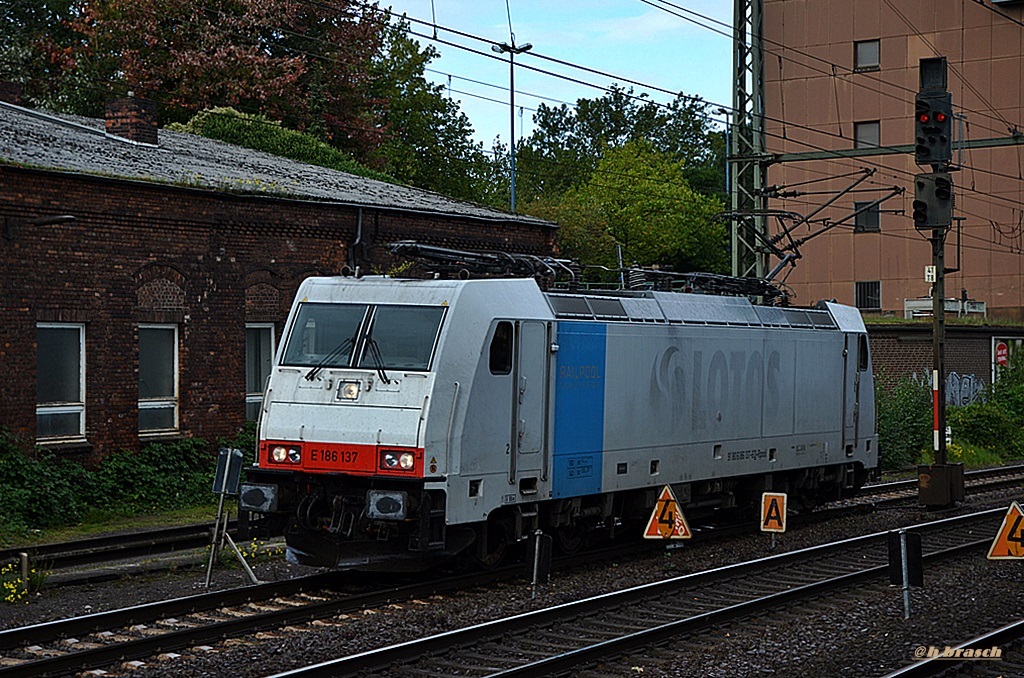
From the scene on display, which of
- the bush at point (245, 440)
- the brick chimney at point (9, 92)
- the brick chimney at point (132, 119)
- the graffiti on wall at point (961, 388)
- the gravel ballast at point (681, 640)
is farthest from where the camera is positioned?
the graffiti on wall at point (961, 388)

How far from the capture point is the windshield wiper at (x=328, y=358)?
544 inches

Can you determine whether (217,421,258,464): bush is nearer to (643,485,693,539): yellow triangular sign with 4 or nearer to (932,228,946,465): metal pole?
(643,485,693,539): yellow triangular sign with 4

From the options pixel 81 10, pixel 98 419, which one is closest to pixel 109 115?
pixel 98 419

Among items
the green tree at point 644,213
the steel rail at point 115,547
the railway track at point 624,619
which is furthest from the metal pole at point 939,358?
the green tree at point 644,213

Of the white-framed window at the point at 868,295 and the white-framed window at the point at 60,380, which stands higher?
the white-framed window at the point at 868,295

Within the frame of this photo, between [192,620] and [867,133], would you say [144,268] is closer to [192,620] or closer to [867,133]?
[192,620]

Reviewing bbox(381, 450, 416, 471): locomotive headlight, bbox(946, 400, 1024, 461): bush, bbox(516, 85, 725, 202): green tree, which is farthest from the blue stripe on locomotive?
bbox(516, 85, 725, 202): green tree

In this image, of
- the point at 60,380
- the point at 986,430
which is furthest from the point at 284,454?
the point at 986,430

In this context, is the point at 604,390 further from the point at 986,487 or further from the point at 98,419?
the point at 986,487

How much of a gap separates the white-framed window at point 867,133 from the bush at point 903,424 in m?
21.3

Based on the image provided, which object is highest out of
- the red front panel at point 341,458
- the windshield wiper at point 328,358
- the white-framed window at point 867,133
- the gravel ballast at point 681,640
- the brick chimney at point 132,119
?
the white-framed window at point 867,133

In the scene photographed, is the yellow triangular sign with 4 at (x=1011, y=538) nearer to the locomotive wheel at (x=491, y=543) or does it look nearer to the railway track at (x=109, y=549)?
the locomotive wheel at (x=491, y=543)

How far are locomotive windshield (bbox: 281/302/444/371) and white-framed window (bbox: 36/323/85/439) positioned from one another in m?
6.60

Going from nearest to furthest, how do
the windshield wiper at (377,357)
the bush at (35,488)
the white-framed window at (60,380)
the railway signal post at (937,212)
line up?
the windshield wiper at (377,357)
the bush at (35,488)
the white-framed window at (60,380)
the railway signal post at (937,212)
